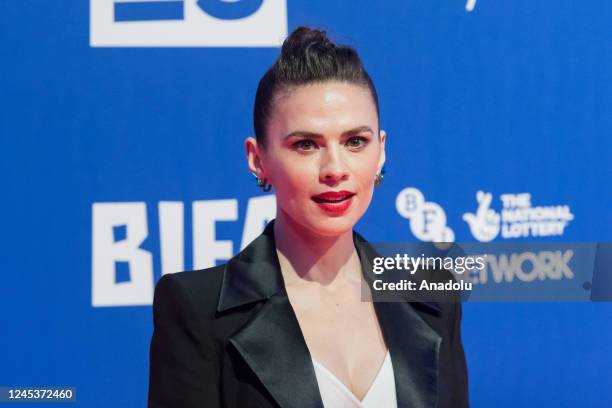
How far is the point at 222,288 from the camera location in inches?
51.7

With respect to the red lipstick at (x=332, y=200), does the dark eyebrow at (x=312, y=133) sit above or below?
above

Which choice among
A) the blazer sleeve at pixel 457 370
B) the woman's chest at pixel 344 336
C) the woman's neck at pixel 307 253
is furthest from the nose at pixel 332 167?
the blazer sleeve at pixel 457 370

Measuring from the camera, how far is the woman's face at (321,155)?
1303 mm

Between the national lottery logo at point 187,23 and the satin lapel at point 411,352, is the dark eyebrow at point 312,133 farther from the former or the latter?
the national lottery logo at point 187,23

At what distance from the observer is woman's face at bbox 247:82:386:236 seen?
1.30 m

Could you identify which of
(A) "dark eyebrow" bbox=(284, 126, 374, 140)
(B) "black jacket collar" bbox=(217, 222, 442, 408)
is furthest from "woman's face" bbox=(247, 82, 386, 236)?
(B) "black jacket collar" bbox=(217, 222, 442, 408)

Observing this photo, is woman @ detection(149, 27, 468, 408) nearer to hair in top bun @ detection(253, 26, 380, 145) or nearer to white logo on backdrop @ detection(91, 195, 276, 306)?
hair in top bun @ detection(253, 26, 380, 145)

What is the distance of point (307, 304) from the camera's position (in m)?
1.39

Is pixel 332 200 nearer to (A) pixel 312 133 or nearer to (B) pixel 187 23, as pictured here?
(A) pixel 312 133

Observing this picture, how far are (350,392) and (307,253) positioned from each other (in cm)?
27

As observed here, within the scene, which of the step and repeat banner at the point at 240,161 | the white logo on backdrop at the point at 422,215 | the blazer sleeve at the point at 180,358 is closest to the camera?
the blazer sleeve at the point at 180,358

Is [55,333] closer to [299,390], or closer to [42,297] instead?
[42,297]

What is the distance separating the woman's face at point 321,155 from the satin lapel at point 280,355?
0.17 m

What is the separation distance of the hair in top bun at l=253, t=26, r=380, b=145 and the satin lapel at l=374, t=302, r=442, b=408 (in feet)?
1.32
